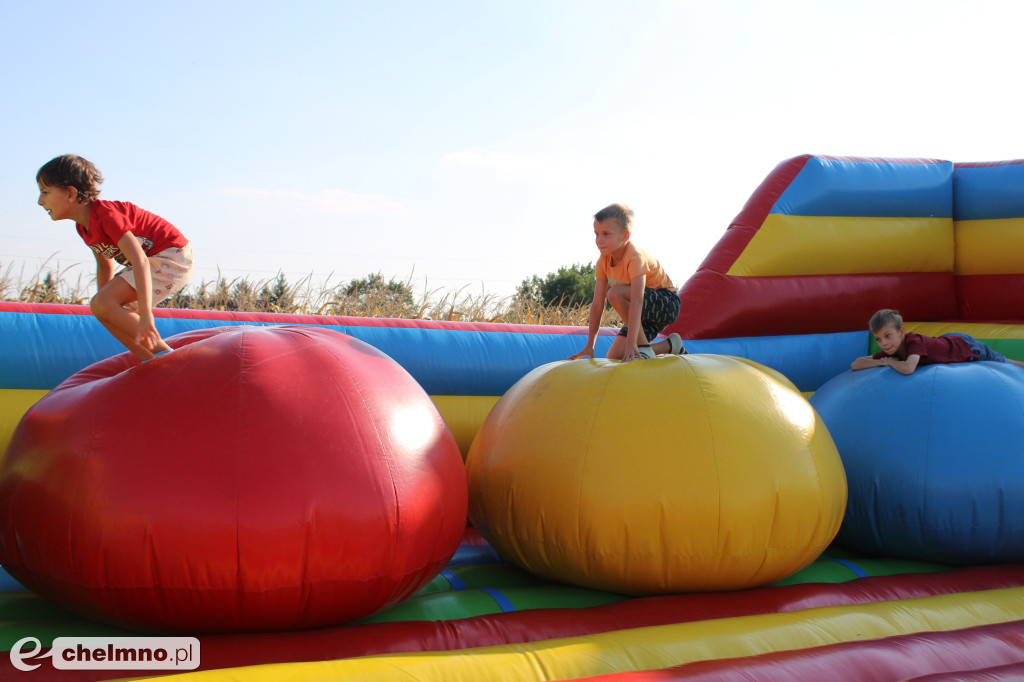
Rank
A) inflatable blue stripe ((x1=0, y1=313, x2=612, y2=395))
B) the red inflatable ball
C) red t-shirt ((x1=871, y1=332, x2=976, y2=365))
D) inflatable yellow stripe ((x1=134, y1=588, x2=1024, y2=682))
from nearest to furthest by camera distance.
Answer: inflatable yellow stripe ((x1=134, y1=588, x2=1024, y2=682)), the red inflatable ball, inflatable blue stripe ((x1=0, y1=313, x2=612, y2=395)), red t-shirt ((x1=871, y1=332, x2=976, y2=365))

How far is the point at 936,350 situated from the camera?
3156 mm

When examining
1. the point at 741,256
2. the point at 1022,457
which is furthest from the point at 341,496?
the point at 741,256

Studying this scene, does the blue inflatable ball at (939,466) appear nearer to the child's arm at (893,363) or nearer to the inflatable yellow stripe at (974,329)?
the child's arm at (893,363)

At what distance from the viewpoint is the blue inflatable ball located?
265 centimetres

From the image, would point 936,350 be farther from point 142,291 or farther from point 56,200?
point 56,200

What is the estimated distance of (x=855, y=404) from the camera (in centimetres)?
302

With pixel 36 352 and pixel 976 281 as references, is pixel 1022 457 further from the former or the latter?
pixel 36 352

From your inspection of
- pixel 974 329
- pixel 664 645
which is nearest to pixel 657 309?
pixel 664 645

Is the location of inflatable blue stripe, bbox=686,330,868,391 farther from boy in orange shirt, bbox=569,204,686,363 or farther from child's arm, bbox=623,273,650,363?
child's arm, bbox=623,273,650,363

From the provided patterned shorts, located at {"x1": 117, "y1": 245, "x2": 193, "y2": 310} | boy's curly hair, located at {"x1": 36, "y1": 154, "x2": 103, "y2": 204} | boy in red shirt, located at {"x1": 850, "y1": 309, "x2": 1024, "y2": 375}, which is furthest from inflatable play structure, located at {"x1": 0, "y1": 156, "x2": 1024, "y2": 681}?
boy's curly hair, located at {"x1": 36, "y1": 154, "x2": 103, "y2": 204}

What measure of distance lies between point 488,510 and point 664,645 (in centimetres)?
74

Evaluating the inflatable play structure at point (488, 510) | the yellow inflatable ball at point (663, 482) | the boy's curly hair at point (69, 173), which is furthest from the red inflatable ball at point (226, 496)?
the boy's curly hair at point (69, 173)

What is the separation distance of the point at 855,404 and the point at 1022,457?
541 mm

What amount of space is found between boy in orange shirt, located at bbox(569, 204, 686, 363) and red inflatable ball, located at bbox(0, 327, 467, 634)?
1226 mm
